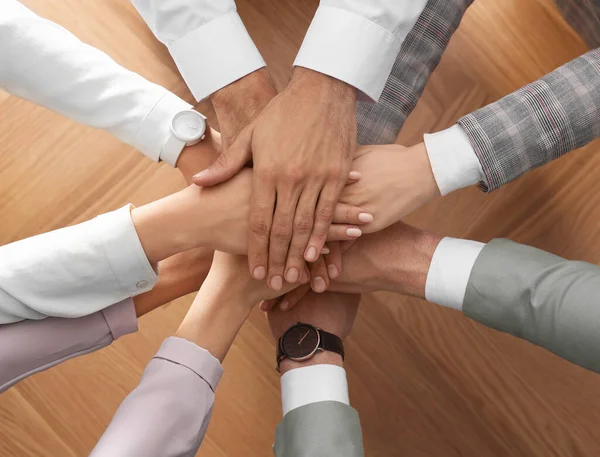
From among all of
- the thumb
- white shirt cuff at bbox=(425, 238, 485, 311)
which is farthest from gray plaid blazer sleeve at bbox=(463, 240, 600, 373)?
the thumb

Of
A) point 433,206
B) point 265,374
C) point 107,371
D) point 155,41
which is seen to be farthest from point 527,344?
point 155,41

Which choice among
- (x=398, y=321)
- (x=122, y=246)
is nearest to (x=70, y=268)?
(x=122, y=246)

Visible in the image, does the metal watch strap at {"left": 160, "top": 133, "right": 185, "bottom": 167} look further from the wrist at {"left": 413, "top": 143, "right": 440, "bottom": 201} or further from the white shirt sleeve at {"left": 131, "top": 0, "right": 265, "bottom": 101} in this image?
the wrist at {"left": 413, "top": 143, "right": 440, "bottom": 201}

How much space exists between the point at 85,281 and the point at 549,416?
29.3 inches

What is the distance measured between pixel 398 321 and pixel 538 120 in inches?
16.2

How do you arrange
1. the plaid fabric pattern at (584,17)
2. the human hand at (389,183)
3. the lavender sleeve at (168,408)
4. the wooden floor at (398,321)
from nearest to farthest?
the lavender sleeve at (168,408) → the human hand at (389,183) → the plaid fabric pattern at (584,17) → the wooden floor at (398,321)

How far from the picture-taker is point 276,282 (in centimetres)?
91

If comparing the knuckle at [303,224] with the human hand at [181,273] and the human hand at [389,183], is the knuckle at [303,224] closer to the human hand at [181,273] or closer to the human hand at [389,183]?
the human hand at [389,183]

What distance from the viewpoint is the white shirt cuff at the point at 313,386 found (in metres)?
0.91

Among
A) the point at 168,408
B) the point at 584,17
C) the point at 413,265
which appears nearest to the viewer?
the point at 168,408

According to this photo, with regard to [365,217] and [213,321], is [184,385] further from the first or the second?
[365,217]

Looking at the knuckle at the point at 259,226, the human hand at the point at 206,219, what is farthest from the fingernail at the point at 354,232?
the knuckle at the point at 259,226

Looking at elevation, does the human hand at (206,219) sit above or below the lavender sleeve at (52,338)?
above

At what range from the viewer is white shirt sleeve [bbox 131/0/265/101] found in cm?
90
